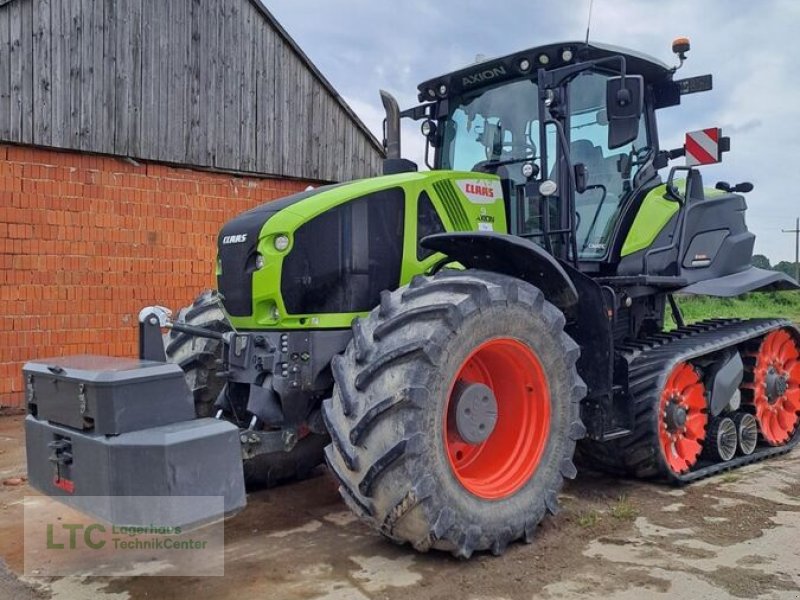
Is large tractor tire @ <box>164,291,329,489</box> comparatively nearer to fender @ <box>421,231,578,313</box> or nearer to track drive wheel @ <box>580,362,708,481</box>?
fender @ <box>421,231,578,313</box>

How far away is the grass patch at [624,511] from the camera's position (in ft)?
15.0

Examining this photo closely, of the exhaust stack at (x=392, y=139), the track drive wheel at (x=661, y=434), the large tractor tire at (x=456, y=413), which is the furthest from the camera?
the exhaust stack at (x=392, y=139)

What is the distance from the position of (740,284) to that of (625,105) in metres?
2.19

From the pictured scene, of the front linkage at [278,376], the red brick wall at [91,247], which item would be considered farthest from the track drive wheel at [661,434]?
the red brick wall at [91,247]

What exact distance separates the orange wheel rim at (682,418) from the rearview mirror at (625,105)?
1.80 meters

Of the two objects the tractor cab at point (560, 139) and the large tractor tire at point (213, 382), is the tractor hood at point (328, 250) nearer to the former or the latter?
the large tractor tire at point (213, 382)

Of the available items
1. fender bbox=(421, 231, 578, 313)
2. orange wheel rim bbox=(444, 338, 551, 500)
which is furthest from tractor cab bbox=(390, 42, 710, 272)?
orange wheel rim bbox=(444, 338, 551, 500)

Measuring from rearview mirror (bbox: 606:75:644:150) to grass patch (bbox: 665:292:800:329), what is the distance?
685 inches

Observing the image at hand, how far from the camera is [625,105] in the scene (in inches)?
183

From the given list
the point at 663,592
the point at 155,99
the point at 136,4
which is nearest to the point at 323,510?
the point at 663,592

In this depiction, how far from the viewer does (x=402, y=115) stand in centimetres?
618

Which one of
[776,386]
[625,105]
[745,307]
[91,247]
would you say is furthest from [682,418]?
[745,307]

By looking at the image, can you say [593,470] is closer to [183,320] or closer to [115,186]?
[183,320]

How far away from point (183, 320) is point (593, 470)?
328 cm
